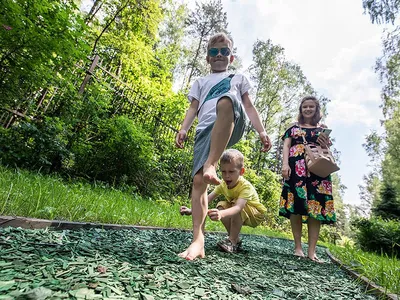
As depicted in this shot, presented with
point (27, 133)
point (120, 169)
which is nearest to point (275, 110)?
point (120, 169)

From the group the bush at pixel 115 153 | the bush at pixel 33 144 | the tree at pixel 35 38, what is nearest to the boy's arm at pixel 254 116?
the tree at pixel 35 38

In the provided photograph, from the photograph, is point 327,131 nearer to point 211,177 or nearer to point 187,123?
point 187,123

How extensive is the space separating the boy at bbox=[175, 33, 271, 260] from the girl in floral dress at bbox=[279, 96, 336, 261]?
35.4 inches

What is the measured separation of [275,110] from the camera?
19312mm

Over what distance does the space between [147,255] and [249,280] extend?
21.7 inches

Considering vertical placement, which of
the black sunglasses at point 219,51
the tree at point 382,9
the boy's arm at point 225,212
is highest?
the tree at point 382,9

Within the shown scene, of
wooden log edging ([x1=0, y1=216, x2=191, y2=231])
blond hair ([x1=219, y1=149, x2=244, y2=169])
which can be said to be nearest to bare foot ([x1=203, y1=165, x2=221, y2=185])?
blond hair ([x1=219, y1=149, x2=244, y2=169])

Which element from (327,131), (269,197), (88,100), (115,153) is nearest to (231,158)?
(327,131)

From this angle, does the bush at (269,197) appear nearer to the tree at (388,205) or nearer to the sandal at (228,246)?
the tree at (388,205)

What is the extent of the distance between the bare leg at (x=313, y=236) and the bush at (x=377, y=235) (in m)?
6.68

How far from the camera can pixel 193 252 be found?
1556mm

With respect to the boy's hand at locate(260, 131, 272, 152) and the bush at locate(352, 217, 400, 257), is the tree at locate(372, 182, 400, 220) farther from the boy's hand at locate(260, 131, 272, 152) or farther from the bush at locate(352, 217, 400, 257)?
the boy's hand at locate(260, 131, 272, 152)

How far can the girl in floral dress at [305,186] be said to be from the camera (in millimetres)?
2715

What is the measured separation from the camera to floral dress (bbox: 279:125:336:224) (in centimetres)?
271
